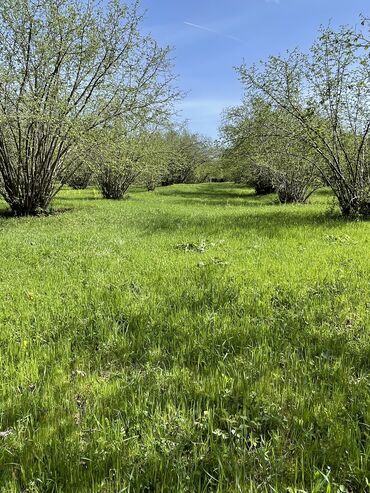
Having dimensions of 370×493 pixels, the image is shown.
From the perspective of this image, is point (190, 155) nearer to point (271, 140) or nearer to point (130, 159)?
point (130, 159)

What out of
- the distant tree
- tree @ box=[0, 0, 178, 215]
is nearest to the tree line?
tree @ box=[0, 0, 178, 215]

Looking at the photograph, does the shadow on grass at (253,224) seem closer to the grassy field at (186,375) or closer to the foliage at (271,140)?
the foliage at (271,140)

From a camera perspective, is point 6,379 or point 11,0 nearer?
point 6,379

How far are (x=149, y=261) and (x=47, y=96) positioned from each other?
8296 millimetres

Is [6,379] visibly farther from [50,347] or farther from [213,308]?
[213,308]

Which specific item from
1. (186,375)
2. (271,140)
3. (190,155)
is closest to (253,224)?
(271,140)

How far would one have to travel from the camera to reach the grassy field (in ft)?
6.69

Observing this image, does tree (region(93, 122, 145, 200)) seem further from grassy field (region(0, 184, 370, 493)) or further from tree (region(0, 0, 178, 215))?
grassy field (region(0, 184, 370, 493))

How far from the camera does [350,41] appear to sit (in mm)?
9359

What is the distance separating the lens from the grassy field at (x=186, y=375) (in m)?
2.04

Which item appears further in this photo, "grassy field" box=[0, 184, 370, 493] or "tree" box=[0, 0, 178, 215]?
"tree" box=[0, 0, 178, 215]

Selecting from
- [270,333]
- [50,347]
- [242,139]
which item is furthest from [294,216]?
[50,347]

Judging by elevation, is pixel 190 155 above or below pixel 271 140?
above

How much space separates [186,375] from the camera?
2938 millimetres
